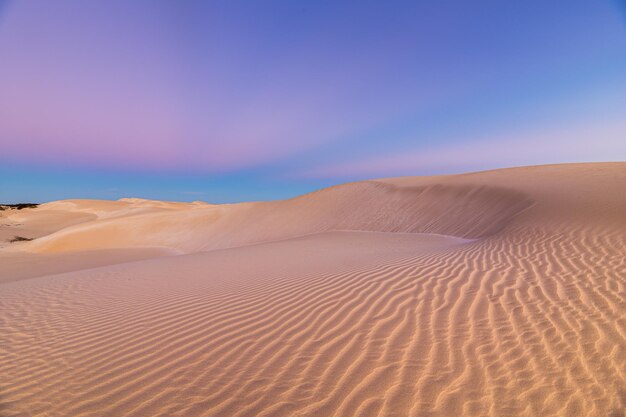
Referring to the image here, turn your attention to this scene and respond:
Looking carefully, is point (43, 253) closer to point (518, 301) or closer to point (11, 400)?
point (11, 400)

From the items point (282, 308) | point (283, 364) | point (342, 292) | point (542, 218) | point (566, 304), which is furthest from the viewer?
point (542, 218)

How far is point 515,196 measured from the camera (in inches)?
553

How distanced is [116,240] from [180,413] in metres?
24.3

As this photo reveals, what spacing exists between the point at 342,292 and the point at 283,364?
2186 millimetres

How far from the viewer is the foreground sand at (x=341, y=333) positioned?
2822mm

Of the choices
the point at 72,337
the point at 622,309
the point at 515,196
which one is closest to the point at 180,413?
the point at 72,337

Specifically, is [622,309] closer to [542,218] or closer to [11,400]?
[11,400]

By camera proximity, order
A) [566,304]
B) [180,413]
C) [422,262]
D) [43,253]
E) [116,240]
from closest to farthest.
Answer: [180,413] < [566,304] < [422,262] < [43,253] < [116,240]

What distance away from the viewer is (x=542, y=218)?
10.4 m

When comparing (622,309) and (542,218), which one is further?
(542,218)

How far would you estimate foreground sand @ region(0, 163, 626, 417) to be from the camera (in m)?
2.82

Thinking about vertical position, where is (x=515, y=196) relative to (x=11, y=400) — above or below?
above

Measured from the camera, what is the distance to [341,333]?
3.95 metres

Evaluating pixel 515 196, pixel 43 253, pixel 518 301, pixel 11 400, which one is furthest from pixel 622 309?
pixel 43 253
